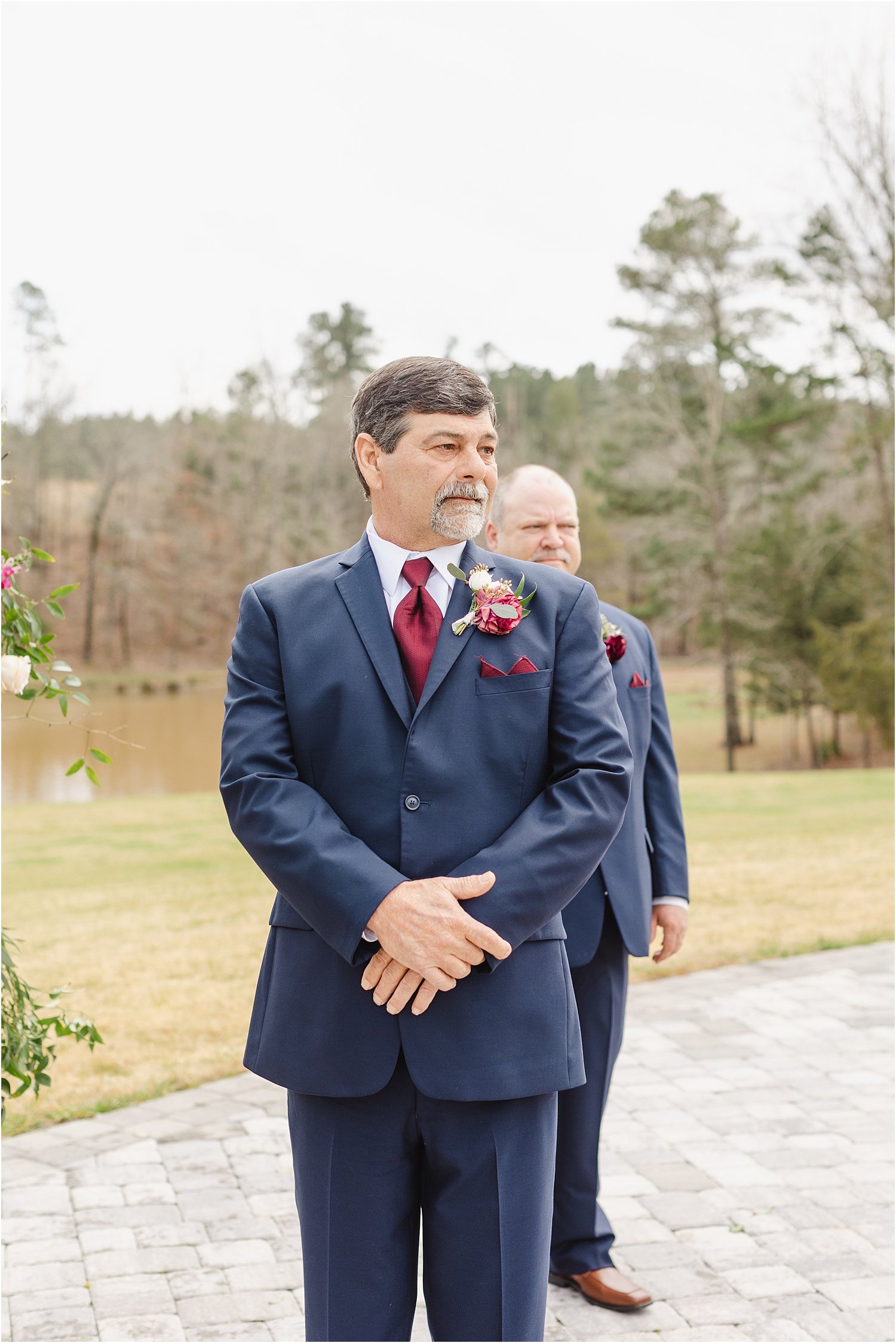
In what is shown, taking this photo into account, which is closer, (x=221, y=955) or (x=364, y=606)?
(x=364, y=606)

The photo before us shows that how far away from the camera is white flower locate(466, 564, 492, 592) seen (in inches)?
88.7

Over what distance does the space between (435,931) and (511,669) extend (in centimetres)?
51

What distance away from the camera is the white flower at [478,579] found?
2254 mm

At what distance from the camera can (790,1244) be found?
3506 millimetres

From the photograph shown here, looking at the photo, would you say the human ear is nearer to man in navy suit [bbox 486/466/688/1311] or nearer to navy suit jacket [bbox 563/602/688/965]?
man in navy suit [bbox 486/466/688/1311]

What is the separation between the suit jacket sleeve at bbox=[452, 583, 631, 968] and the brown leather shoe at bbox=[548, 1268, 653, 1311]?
159 cm

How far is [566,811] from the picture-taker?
2.11 meters

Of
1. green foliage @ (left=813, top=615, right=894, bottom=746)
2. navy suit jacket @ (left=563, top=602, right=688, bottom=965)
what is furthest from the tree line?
navy suit jacket @ (left=563, top=602, right=688, bottom=965)

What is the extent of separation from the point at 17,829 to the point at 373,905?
11423 mm

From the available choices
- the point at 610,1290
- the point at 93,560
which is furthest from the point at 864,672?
the point at 93,560

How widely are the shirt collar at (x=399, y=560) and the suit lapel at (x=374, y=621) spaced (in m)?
0.02

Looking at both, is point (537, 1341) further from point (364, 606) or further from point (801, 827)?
point (801, 827)

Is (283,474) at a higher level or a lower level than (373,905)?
higher

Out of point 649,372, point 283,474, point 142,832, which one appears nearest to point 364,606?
point 142,832
